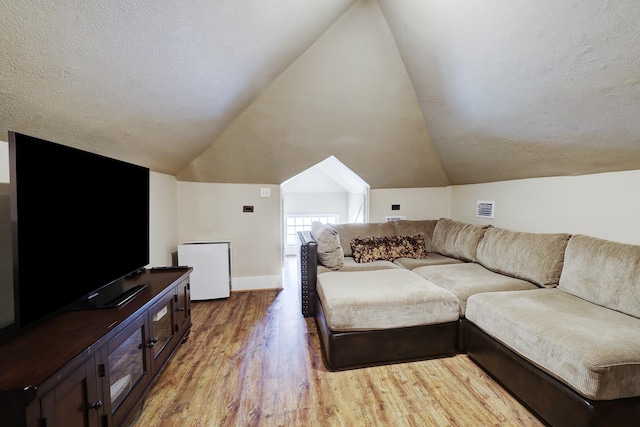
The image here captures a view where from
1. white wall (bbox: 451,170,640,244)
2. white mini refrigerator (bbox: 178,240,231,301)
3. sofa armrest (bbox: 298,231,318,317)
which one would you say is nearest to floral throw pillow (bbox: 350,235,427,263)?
sofa armrest (bbox: 298,231,318,317)

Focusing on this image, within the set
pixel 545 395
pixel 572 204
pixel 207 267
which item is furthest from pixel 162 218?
pixel 572 204

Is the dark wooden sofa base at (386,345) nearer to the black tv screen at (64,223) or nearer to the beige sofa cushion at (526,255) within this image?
the beige sofa cushion at (526,255)

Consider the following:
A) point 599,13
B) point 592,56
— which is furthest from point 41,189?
point 592,56

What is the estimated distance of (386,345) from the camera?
201 cm

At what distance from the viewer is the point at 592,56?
1.38 metres

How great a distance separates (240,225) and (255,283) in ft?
2.62

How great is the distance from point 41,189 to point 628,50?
2.62 metres

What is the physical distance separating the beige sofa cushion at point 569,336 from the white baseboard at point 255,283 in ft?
7.75

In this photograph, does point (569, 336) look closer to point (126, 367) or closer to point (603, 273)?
point (603, 273)

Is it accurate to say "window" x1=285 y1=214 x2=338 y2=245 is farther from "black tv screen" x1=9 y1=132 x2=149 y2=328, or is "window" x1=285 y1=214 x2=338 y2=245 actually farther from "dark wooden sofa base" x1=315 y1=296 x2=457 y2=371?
"black tv screen" x1=9 y1=132 x2=149 y2=328

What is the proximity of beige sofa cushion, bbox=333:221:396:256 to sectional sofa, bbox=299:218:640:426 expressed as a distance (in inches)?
13.3

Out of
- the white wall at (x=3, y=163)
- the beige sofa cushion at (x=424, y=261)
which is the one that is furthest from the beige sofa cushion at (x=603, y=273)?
the white wall at (x=3, y=163)

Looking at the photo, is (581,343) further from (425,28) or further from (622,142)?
(425,28)

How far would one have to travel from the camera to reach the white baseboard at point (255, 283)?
3.60 meters
